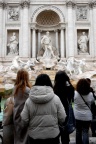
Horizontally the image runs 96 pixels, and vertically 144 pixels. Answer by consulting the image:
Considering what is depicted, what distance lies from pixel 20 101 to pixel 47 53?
1994cm

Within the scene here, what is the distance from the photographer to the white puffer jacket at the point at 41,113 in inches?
143

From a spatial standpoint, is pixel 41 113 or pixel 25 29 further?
pixel 25 29

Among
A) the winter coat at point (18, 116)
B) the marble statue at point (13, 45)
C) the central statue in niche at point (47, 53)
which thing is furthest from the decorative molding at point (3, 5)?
the winter coat at point (18, 116)

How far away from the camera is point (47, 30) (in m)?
25.8

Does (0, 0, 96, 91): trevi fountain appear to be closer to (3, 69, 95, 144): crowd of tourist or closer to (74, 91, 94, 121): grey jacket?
(74, 91, 94, 121): grey jacket

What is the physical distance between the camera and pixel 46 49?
24.0 metres

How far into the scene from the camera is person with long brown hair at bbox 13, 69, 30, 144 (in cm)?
396

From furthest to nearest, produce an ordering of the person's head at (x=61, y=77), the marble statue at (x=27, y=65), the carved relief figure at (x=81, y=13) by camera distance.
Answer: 1. the carved relief figure at (x=81, y=13)
2. the marble statue at (x=27, y=65)
3. the person's head at (x=61, y=77)

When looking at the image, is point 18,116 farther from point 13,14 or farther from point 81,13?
point 81,13

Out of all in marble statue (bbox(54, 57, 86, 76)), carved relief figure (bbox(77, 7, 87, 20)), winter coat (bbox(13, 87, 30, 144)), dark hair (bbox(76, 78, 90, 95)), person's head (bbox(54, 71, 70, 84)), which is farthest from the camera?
carved relief figure (bbox(77, 7, 87, 20))

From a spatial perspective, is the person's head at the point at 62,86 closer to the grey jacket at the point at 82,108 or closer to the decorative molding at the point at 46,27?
the grey jacket at the point at 82,108

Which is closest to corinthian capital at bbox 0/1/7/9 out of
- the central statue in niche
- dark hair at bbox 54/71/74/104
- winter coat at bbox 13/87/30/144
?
the central statue in niche

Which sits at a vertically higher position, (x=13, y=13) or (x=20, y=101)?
(x=13, y=13)

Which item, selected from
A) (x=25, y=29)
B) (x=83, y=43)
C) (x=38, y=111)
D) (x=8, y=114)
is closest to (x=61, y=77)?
(x=38, y=111)
